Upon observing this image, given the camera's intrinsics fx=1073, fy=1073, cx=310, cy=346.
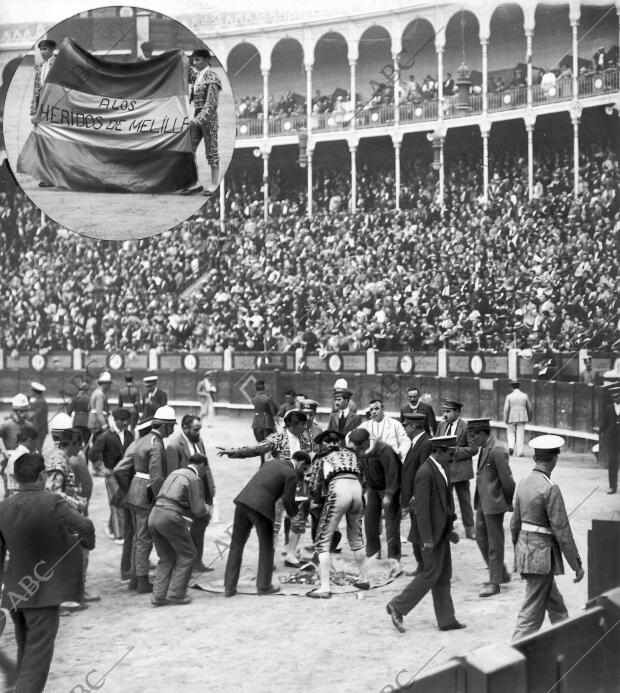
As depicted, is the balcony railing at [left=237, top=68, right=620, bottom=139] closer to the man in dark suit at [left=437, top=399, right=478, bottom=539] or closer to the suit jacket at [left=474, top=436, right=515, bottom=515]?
the man in dark suit at [left=437, top=399, right=478, bottom=539]

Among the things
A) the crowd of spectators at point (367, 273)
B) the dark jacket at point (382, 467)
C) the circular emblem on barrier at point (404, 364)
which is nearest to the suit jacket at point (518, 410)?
the crowd of spectators at point (367, 273)

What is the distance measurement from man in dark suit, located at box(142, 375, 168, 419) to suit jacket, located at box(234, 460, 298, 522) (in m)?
2.23

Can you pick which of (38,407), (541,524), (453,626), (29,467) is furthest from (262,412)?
(29,467)

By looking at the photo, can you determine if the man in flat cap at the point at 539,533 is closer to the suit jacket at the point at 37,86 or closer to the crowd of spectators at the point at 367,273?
the crowd of spectators at the point at 367,273

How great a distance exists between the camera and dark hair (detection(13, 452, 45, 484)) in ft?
20.5

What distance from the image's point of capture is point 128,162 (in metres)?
9.02

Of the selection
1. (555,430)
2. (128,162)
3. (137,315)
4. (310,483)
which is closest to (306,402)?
(310,483)

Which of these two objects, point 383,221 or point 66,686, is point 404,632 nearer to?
point 66,686

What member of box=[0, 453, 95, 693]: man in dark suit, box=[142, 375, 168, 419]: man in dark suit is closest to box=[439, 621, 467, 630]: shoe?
box=[0, 453, 95, 693]: man in dark suit

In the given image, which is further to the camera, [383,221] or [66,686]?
[383,221]

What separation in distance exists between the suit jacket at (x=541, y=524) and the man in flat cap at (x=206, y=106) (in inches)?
165

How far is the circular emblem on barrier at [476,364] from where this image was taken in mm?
11508

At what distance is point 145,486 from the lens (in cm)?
862

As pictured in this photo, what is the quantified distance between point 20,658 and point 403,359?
18.1ft
